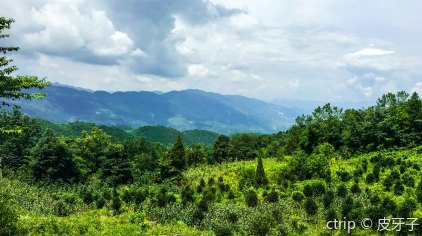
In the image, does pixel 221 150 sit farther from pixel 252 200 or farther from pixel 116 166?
pixel 252 200

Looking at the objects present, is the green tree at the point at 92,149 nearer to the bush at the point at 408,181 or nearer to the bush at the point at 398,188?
the bush at the point at 408,181

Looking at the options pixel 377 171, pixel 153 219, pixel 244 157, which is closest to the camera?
pixel 153 219

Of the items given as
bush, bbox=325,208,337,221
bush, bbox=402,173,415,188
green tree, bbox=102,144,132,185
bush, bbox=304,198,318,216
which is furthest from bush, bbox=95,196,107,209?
bush, bbox=402,173,415,188

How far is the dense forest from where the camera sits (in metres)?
27.4

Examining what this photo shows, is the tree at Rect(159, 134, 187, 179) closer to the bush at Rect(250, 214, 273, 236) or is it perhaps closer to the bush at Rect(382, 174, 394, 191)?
the bush at Rect(382, 174, 394, 191)

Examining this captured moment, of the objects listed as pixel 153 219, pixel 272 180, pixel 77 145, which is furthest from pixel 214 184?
pixel 77 145

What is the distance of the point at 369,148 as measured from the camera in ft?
196

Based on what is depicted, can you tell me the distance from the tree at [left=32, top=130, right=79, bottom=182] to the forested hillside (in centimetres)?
16

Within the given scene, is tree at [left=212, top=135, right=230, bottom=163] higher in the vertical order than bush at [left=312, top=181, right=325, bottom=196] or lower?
higher

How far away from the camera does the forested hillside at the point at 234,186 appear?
28328 mm

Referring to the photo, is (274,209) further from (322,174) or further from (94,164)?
(94,164)

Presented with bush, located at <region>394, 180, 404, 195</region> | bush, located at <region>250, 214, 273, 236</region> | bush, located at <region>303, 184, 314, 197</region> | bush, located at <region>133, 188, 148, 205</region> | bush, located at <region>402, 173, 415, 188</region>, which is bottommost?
bush, located at <region>133, 188, 148, 205</region>

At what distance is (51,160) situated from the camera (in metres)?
60.2

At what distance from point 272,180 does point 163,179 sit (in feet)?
64.2
